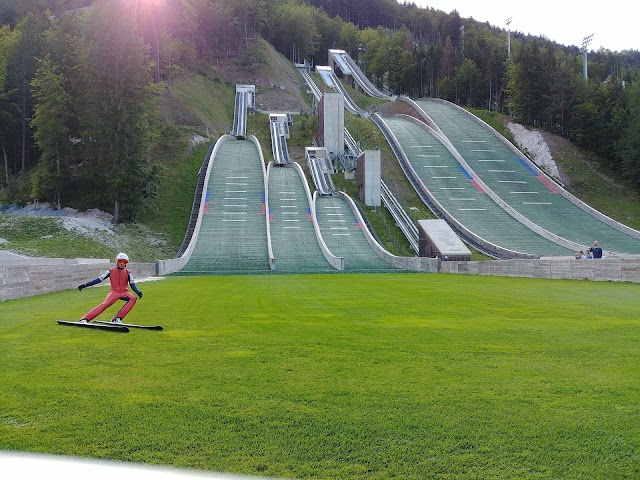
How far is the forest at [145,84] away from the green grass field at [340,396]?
3286cm

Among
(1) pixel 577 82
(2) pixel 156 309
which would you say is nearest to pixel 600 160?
(1) pixel 577 82

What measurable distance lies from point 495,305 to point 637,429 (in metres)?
8.32

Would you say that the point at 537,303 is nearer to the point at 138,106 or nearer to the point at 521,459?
the point at 521,459

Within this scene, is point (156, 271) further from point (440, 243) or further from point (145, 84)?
point (145, 84)

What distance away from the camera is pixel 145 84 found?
135 ft

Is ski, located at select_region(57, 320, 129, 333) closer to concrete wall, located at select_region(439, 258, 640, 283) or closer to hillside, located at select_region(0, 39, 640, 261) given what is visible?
concrete wall, located at select_region(439, 258, 640, 283)

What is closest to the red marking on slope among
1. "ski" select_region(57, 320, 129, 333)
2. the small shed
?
the small shed

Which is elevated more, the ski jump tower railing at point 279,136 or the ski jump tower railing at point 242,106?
the ski jump tower railing at point 242,106

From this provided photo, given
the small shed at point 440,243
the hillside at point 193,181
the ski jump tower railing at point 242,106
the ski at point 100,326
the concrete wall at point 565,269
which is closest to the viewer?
the ski at point 100,326

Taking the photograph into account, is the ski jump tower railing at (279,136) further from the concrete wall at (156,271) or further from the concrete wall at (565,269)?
the concrete wall at (565,269)

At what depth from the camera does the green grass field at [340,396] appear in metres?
4.35

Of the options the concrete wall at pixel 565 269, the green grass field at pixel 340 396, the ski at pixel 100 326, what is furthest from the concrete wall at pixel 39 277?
the concrete wall at pixel 565 269

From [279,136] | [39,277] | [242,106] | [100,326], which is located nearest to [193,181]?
[279,136]

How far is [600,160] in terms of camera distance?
57625 millimetres
